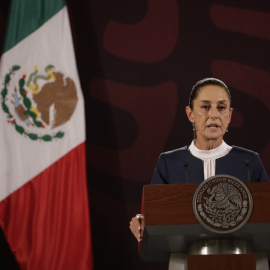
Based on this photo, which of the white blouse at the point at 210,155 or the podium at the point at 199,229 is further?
the white blouse at the point at 210,155

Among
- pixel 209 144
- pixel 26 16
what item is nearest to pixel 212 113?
pixel 209 144

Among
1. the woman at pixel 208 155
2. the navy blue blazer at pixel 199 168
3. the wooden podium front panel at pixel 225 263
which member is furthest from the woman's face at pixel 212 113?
the wooden podium front panel at pixel 225 263

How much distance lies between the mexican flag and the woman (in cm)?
144

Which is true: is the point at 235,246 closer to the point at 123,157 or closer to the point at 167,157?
the point at 167,157

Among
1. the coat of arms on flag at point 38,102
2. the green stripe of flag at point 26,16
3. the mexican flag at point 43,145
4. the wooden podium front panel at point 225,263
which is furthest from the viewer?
the green stripe of flag at point 26,16

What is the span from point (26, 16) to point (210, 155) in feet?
7.12

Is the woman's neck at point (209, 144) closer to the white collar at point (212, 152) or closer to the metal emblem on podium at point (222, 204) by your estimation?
the white collar at point (212, 152)

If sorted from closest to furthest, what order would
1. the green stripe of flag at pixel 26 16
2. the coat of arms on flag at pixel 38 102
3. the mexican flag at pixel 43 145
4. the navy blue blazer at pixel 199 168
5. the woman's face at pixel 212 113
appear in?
1. the navy blue blazer at pixel 199 168
2. the woman's face at pixel 212 113
3. the mexican flag at pixel 43 145
4. the coat of arms on flag at pixel 38 102
5. the green stripe of flag at pixel 26 16

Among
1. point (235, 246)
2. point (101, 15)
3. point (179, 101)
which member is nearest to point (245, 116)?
point (179, 101)

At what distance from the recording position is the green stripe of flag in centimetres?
426

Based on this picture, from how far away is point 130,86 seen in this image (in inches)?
171

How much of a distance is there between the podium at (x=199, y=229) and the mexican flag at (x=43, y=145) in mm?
2009

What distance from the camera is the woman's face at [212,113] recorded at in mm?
2711

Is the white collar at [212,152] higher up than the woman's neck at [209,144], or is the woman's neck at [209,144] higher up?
the woman's neck at [209,144]
